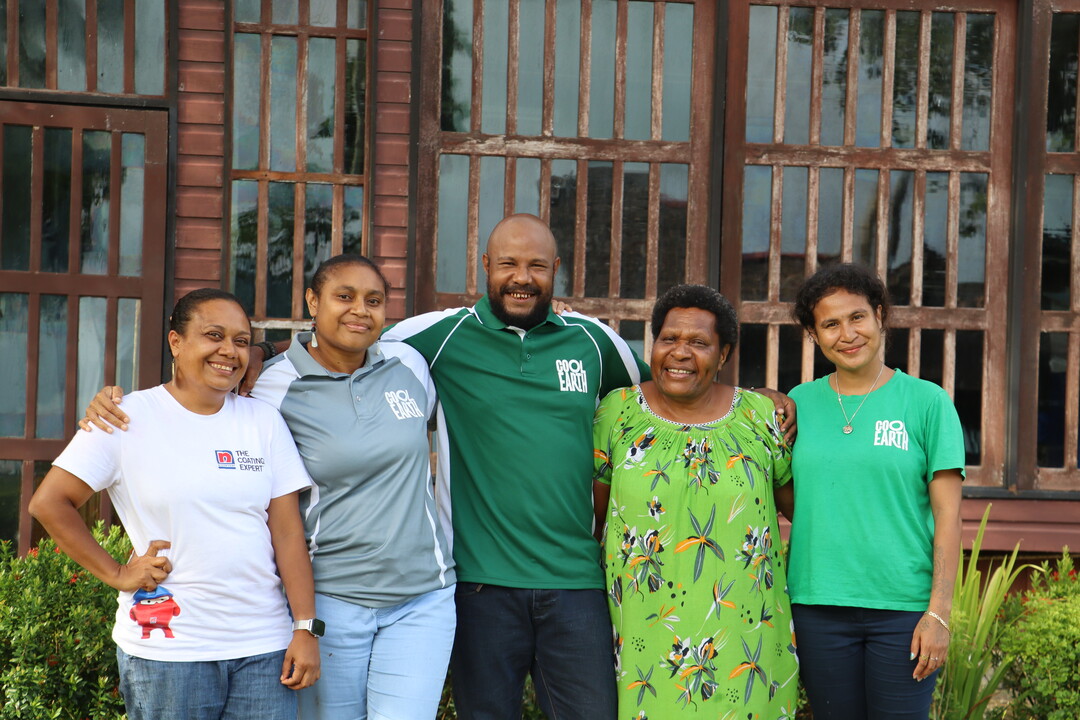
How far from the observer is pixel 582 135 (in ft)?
16.9

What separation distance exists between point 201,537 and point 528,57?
340cm

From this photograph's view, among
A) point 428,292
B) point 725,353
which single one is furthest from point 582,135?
point 725,353

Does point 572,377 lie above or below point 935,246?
below

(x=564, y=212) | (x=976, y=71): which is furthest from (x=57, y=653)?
(x=976, y=71)

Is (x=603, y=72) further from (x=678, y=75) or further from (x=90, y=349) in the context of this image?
(x=90, y=349)

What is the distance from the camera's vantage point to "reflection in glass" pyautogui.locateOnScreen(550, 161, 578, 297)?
516cm

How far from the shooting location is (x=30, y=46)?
4949 millimetres

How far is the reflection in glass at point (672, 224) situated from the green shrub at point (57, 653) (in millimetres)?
3071

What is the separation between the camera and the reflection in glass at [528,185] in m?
5.15

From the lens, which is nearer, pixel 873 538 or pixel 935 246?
pixel 873 538

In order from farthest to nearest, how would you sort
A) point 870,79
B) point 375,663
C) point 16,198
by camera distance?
1. point 870,79
2. point 16,198
3. point 375,663

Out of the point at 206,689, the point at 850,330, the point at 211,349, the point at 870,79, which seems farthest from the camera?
the point at 870,79

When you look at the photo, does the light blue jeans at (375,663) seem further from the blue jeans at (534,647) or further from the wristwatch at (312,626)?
the blue jeans at (534,647)

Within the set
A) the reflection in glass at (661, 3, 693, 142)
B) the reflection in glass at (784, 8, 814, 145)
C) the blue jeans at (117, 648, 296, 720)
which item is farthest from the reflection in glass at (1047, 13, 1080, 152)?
the blue jeans at (117, 648, 296, 720)
